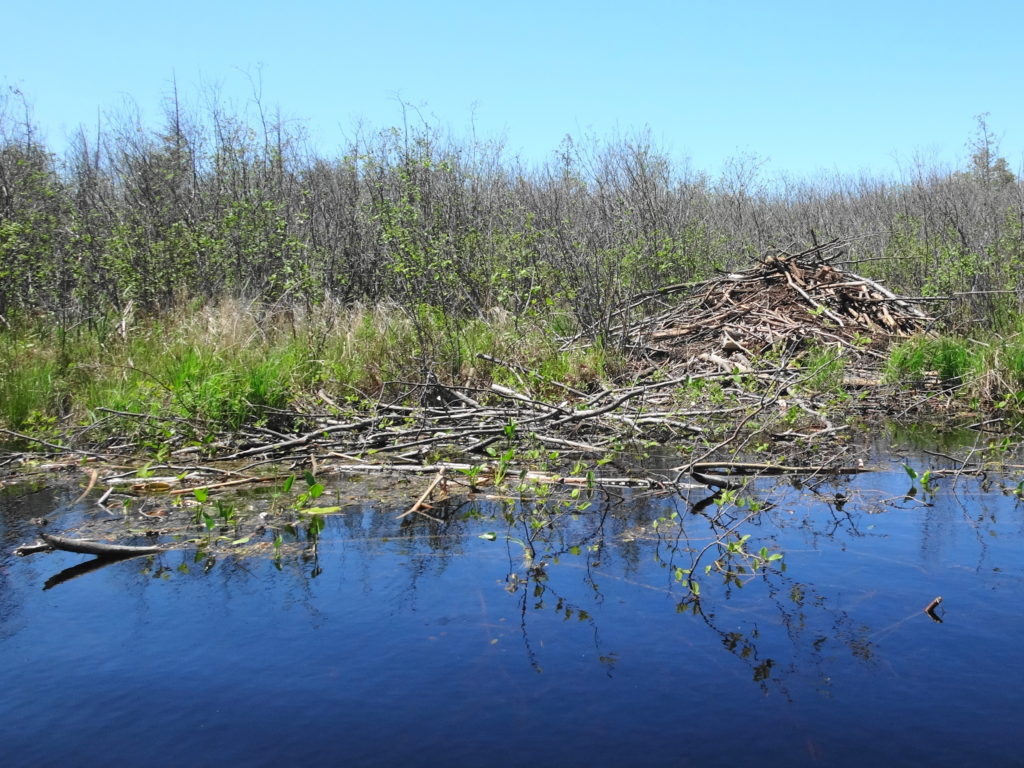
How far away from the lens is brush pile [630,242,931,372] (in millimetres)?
9922

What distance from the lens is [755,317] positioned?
10.6 m

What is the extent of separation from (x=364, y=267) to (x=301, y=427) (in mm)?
7991

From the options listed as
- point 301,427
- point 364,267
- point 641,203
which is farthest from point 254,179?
point 301,427

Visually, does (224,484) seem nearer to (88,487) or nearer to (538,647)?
(88,487)

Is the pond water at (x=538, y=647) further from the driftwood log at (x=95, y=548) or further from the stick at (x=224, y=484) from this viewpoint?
the stick at (x=224, y=484)

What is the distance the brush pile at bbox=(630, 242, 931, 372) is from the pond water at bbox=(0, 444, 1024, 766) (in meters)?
4.98

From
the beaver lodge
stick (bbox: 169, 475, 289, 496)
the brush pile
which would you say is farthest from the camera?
the brush pile

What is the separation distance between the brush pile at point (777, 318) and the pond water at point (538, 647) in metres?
4.98

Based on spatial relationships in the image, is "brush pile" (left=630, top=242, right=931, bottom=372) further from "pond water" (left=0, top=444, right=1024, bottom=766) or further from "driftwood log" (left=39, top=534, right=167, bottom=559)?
"driftwood log" (left=39, top=534, right=167, bottom=559)

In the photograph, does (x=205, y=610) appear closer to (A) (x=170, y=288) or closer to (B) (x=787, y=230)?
(A) (x=170, y=288)

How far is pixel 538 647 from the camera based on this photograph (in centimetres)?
335

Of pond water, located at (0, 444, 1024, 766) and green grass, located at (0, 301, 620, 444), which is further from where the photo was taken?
green grass, located at (0, 301, 620, 444)

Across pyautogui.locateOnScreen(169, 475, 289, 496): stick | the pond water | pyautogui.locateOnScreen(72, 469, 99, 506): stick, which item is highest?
pyautogui.locateOnScreen(72, 469, 99, 506): stick

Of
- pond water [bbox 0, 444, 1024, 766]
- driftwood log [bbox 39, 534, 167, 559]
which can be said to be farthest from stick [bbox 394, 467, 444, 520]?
driftwood log [bbox 39, 534, 167, 559]
